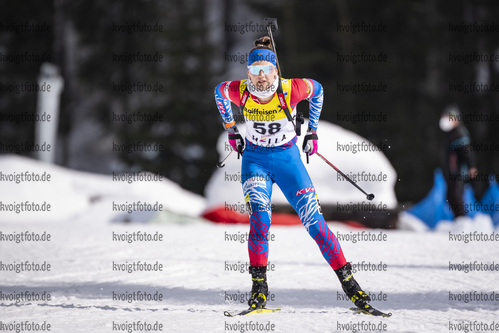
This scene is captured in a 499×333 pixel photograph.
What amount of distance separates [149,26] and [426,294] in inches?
761

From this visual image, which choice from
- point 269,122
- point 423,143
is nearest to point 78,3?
point 423,143

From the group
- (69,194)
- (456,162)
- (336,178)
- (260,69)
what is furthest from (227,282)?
(69,194)

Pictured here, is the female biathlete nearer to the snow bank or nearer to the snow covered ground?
the snow covered ground

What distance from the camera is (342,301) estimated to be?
18.6 feet

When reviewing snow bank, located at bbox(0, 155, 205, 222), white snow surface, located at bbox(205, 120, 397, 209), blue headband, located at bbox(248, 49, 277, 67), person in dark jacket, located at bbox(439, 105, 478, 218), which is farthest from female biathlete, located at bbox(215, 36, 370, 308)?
snow bank, located at bbox(0, 155, 205, 222)

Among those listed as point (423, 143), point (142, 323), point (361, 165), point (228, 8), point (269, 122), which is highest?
point (228, 8)

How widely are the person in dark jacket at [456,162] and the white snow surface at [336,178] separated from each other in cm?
129

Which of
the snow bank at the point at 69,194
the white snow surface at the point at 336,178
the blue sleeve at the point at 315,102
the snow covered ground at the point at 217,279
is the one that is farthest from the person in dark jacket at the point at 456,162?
the blue sleeve at the point at 315,102

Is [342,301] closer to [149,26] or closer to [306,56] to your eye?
[306,56]

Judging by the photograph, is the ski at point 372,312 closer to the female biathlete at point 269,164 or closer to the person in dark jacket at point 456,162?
the female biathlete at point 269,164

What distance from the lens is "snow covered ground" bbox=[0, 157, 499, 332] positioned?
4730mm

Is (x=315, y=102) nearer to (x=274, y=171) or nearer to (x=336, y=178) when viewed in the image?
(x=274, y=171)

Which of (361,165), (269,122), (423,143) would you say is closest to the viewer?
(269,122)

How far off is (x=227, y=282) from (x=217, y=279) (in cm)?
19
